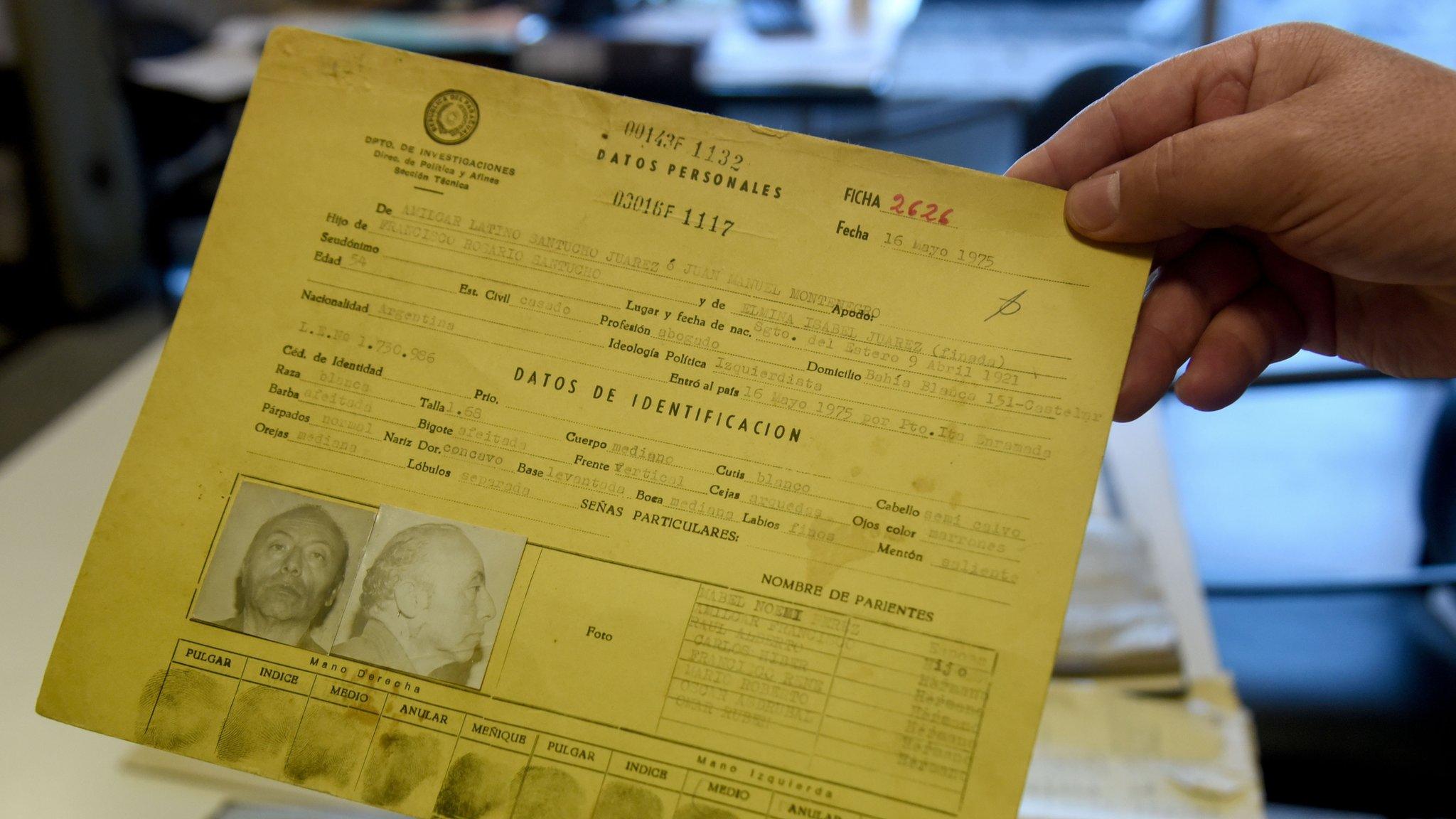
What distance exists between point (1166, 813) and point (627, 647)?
0.56 metres

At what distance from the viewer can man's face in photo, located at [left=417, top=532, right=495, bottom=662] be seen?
1.95 ft

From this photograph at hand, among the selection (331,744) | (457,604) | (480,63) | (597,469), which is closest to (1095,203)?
(597,469)

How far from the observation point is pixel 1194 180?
0.62 m

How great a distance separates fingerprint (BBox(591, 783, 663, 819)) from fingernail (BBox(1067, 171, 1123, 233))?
17.3 inches

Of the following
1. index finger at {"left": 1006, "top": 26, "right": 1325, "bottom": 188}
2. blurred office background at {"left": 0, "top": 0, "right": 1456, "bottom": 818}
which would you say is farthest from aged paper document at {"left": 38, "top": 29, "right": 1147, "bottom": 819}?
blurred office background at {"left": 0, "top": 0, "right": 1456, "bottom": 818}

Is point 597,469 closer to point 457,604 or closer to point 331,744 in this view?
point 457,604

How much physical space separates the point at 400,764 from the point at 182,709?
0.14 metres

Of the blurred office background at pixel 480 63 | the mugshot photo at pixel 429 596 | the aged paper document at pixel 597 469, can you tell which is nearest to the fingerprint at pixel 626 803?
the aged paper document at pixel 597 469

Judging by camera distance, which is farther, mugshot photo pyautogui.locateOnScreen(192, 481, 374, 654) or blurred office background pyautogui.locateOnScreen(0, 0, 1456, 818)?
blurred office background pyautogui.locateOnScreen(0, 0, 1456, 818)

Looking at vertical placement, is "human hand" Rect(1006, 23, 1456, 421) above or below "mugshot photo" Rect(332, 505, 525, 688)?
above

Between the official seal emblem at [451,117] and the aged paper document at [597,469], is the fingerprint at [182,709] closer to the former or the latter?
the aged paper document at [597,469]

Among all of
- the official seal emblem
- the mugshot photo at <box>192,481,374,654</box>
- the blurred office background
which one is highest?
the blurred office background

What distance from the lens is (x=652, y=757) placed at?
0.58m

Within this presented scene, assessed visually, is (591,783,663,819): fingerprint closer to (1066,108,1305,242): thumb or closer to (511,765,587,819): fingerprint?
(511,765,587,819): fingerprint
